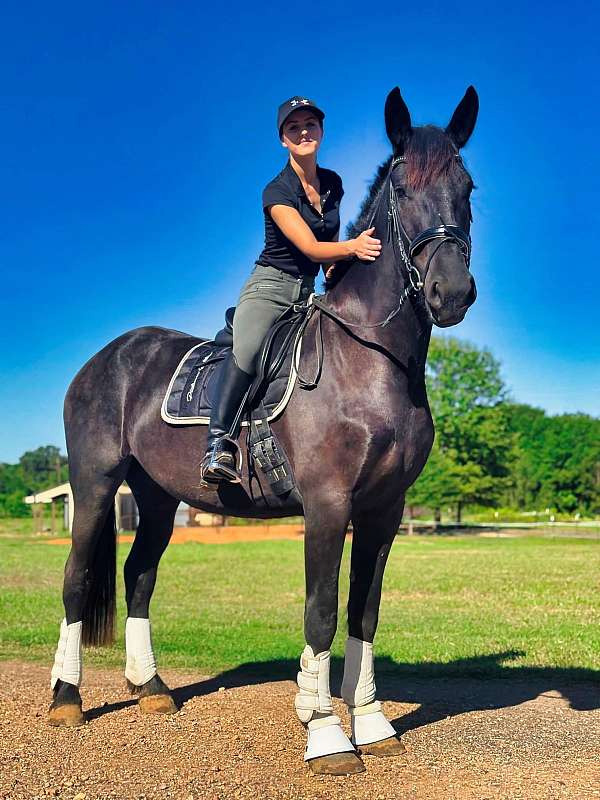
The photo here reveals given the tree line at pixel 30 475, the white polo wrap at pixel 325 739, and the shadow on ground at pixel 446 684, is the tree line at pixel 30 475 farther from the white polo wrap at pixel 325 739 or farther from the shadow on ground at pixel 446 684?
the white polo wrap at pixel 325 739

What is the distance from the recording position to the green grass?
9.57 m

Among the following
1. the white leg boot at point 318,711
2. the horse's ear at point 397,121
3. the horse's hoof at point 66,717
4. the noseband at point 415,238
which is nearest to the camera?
the noseband at point 415,238

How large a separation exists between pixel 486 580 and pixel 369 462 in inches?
604

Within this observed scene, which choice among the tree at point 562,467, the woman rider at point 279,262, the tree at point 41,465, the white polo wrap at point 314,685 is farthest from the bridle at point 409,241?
the tree at point 41,465

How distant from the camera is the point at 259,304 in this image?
5.61m

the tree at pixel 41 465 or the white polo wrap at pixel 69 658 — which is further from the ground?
the tree at pixel 41 465

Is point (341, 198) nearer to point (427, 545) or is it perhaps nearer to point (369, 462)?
point (369, 462)

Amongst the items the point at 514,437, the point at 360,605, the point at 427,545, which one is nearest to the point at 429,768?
the point at 360,605

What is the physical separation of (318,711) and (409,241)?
9.69 ft

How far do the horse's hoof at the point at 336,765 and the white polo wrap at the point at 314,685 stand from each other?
27 cm

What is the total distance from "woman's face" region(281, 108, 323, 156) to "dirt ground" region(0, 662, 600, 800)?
3.97 metres

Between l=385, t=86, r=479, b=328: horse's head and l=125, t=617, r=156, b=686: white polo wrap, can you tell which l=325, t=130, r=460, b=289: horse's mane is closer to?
l=385, t=86, r=479, b=328: horse's head

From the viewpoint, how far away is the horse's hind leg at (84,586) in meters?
6.36

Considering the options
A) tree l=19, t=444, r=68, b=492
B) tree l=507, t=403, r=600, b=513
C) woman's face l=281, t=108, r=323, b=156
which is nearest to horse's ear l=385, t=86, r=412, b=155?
woman's face l=281, t=108, r=323, b=156
